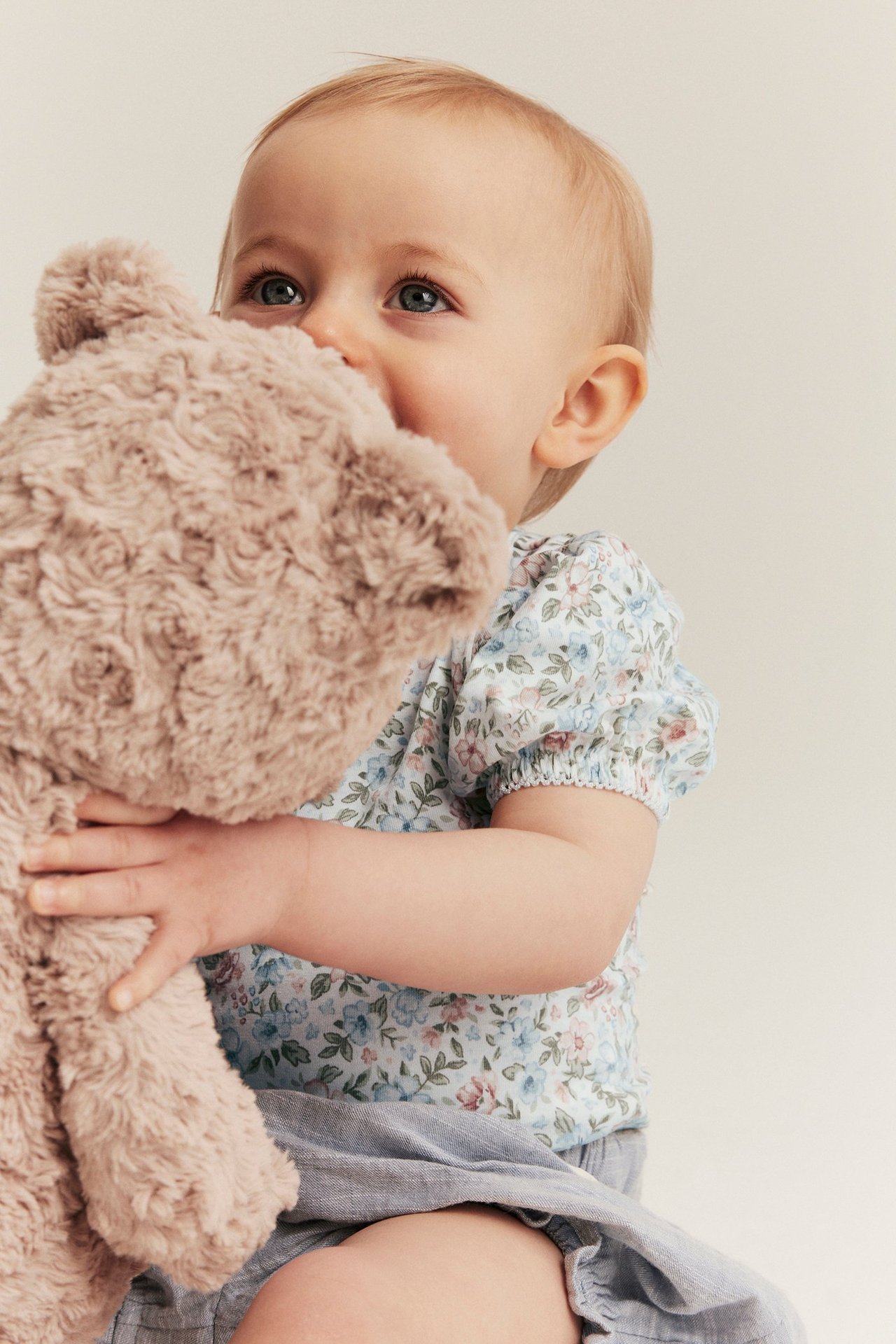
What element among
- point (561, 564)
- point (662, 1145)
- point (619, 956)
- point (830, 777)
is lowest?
point (662, 1145)

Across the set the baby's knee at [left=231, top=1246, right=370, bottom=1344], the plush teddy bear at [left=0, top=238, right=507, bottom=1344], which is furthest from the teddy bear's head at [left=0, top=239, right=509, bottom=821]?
the baby's knee at [left=231, top=1246, right=370, bottom=1344]

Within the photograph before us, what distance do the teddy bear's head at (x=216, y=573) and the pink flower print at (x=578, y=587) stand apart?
0.34 metres

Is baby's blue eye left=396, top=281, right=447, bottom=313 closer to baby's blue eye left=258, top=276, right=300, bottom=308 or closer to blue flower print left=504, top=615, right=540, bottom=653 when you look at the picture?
baby's blue eye left=258, top=276, right=300, bottom=308

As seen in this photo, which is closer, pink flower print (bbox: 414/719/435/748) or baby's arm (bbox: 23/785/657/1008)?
baby's arm (bbox: 23/785/657/1008)

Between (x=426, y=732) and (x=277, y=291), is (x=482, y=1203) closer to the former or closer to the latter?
(x=426, y=732)

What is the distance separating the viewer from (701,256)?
1.65 metres

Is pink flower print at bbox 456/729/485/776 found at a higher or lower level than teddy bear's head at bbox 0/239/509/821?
lower

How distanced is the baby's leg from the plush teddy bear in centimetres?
6

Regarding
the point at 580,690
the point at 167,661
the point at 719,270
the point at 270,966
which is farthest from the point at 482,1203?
the point at 719,270

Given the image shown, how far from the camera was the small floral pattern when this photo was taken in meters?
0.85

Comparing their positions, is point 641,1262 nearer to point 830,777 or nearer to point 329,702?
point 329,702

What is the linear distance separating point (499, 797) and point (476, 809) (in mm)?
60

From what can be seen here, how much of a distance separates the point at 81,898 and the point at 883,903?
1.22m

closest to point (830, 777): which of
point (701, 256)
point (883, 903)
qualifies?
point (883, 903)
